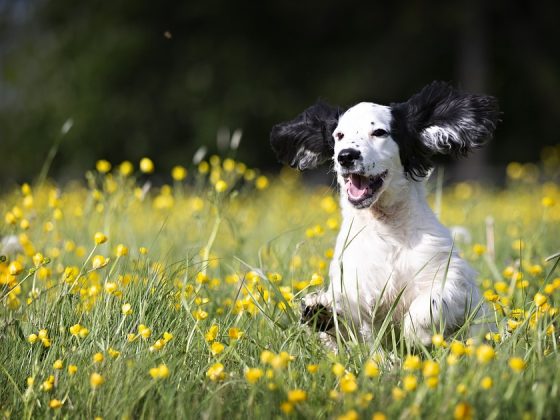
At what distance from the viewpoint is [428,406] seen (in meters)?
2.28

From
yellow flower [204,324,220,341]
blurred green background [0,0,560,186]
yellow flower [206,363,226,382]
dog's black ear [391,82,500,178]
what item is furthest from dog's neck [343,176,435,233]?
blurred green background [0,0,560,186]

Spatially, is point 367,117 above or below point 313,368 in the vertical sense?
above

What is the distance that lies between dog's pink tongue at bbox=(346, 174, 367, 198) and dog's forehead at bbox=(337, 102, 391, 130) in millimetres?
253

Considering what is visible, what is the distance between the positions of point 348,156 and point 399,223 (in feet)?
1.40

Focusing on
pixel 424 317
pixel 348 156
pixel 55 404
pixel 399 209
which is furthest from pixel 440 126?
pixel 55 404

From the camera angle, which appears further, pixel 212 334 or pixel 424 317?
pixel 424 317

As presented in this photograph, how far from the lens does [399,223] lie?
364cm

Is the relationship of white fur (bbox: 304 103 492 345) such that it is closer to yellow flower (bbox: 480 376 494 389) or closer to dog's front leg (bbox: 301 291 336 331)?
dog's front leg (bbox: 301 291 336 331)

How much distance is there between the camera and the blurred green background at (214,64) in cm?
1581

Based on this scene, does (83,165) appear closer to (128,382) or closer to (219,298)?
(219,298)

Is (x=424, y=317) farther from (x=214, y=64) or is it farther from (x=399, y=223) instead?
(x=214, y=64)

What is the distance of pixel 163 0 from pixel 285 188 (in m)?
8.69

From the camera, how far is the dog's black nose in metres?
3.47

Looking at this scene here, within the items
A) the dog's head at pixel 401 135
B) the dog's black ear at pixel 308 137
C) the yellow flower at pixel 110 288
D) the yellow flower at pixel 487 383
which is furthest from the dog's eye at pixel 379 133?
the yellow flower at pixel 487 383
